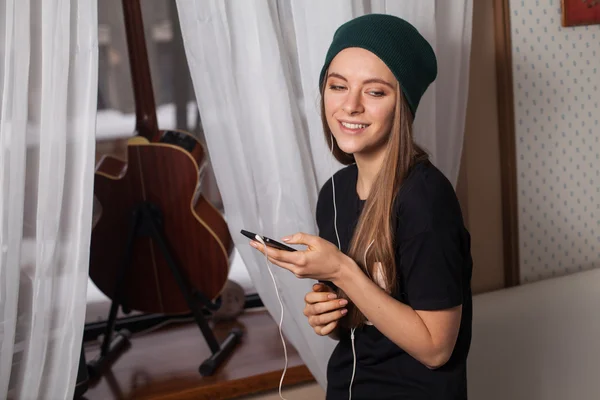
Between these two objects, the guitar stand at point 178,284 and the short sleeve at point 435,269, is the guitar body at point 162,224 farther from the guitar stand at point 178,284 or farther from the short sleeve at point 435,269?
the short sleeve at point 435,269

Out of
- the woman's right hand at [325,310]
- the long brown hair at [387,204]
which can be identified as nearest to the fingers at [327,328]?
the woman's right hand at [325,310]

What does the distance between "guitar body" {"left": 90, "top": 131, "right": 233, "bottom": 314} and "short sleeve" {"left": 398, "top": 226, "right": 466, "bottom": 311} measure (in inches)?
41.0

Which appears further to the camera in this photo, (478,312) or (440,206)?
(478,312)

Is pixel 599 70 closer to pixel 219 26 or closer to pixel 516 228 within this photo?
pixel 516 228

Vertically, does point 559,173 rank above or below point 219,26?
below

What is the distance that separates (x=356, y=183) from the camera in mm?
1292

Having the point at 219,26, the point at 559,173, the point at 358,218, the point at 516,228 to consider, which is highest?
the point at 219,26

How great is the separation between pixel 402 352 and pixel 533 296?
0.94m

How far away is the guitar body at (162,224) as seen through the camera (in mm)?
2016

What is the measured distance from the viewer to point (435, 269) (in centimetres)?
105

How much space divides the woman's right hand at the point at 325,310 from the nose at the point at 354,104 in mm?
302

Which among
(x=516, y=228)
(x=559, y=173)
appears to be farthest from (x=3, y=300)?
(x=559, y=173)

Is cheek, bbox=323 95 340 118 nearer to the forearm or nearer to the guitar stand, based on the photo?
the forearm

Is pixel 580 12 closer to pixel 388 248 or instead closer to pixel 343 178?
pixel 343 178
